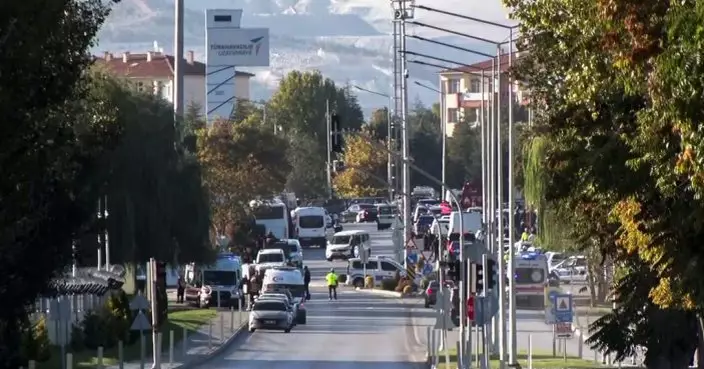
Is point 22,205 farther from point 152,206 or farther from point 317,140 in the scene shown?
point 317,140

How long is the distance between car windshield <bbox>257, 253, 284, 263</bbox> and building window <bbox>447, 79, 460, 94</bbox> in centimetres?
8985

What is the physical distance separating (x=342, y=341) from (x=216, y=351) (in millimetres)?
5338

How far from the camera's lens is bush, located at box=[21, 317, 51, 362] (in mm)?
36625

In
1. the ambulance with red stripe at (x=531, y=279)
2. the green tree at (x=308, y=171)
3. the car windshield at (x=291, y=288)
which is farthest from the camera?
the green tree at (x=308, y=171)

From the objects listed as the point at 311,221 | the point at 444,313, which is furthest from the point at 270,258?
the point at 444,313

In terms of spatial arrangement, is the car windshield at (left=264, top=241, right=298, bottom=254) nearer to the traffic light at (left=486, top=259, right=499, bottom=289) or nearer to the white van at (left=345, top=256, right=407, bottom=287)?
the white van at (left=345, top=256, right=407, bottom=287)

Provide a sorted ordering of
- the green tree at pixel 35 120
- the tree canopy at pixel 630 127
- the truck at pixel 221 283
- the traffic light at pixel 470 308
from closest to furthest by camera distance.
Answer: the tree canopy at pixel 630 127
the green tree at pixel 35 120
the traffic light at pixel 470 308
the truck at pixel 221 283

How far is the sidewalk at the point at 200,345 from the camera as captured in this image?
42156 millimetres

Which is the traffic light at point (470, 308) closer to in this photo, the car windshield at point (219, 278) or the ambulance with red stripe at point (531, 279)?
the ambulance with red stripe at point (531, 279)

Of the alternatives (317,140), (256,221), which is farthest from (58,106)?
(317,140)

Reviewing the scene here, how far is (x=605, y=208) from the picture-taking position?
25406 mm

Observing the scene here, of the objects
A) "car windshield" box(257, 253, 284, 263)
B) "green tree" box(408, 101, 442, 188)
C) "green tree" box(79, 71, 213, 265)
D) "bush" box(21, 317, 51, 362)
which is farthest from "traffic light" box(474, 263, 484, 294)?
"green tree" box(408, 101, 442, 188)

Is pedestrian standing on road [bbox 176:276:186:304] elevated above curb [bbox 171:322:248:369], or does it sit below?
above

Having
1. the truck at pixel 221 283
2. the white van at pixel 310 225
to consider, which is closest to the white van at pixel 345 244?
the white van at pixel 310 225
